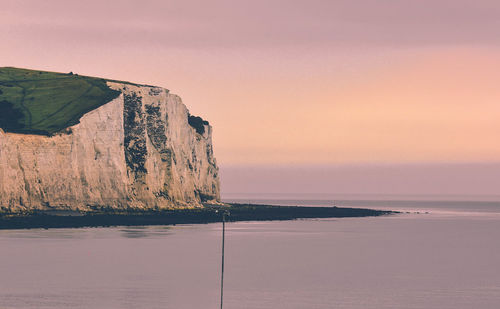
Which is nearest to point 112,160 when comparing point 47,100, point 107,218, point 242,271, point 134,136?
point 134,136

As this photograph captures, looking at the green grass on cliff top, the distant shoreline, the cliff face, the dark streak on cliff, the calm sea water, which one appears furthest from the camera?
the dark streak on cliff

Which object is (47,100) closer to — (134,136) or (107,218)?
(134,136)

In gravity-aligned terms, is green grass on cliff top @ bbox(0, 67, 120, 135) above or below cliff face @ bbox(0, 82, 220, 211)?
above

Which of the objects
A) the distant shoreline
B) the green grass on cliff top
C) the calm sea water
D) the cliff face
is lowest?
the calm sea water

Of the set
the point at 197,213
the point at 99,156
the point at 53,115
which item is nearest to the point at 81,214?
the point at 99,156

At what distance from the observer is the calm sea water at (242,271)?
3553 cm

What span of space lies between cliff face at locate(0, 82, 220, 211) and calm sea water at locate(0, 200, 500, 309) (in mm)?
18775

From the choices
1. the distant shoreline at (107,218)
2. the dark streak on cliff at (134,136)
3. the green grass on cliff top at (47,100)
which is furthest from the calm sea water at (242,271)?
the dark streak on cliff at (134,136)

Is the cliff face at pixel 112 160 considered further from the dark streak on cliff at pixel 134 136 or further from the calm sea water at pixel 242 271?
the calm sea water at pixel 242 271

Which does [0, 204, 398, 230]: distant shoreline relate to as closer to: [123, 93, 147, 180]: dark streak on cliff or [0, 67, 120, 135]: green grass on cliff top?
[123, 93, 147, 180]: dark streak on cliff

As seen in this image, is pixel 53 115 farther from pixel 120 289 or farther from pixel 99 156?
pixel 120 289

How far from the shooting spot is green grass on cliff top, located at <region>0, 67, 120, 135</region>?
4112 inches

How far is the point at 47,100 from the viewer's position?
115 m

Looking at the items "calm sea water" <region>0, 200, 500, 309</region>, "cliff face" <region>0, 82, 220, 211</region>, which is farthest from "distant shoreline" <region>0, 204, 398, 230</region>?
"calm sea water" <region>0, 200, 500, 309</region>
